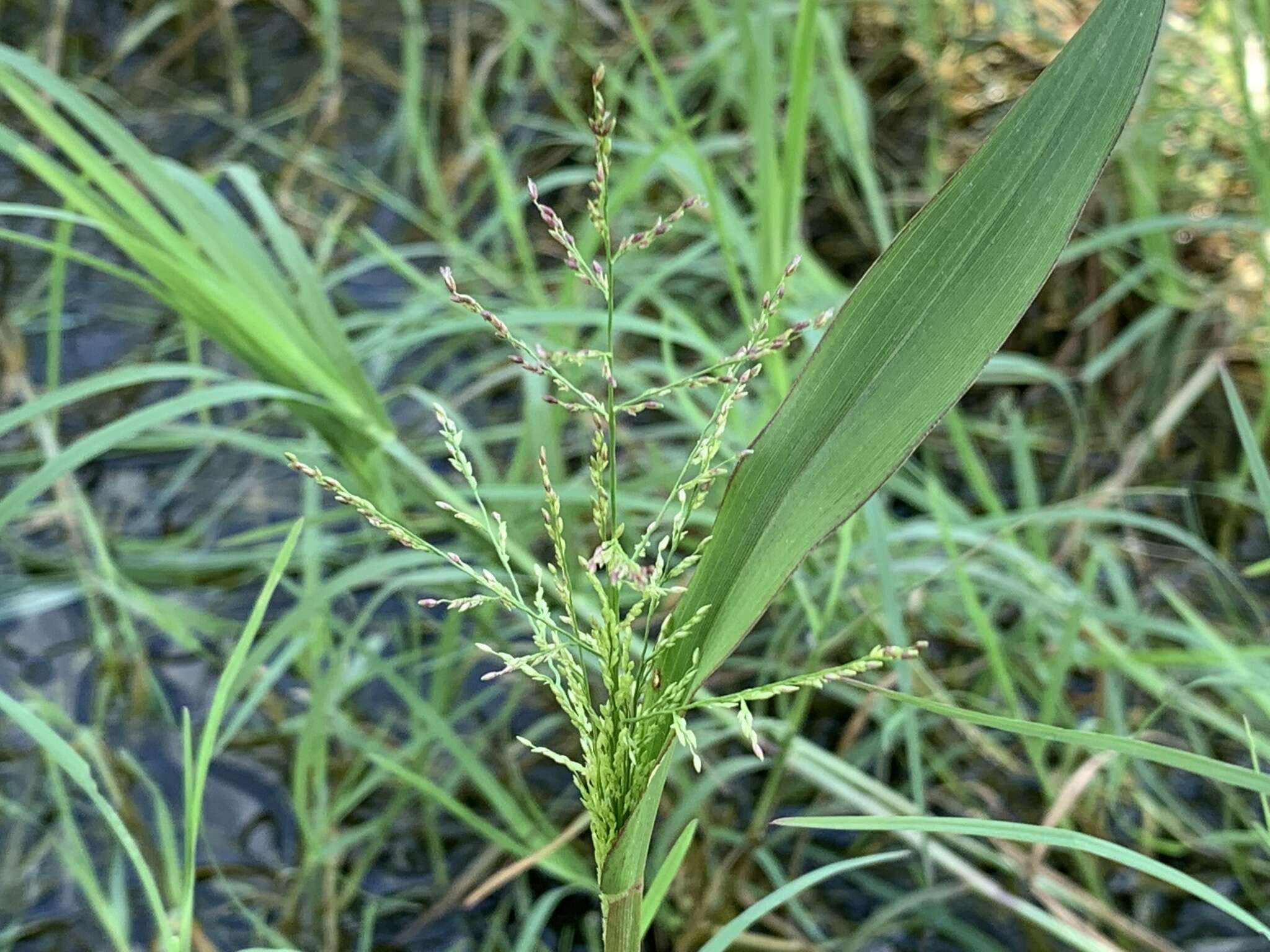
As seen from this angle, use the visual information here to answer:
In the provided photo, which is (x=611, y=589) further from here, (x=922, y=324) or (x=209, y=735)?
(x=209, y=735)

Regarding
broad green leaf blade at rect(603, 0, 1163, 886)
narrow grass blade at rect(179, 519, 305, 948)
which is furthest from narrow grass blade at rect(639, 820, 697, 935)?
narrow grass blade at rect(179, 519, 305, 948)

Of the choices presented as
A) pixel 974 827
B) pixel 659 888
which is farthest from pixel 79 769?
pixel 974 827

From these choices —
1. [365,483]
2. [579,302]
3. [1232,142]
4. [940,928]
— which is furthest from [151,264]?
[1232,142]

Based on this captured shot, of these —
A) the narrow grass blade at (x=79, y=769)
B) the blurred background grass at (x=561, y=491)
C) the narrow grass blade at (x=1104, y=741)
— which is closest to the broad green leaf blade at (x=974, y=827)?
the narrow grass blade at (x=1104, y=741)

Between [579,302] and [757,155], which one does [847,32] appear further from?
[757,155]

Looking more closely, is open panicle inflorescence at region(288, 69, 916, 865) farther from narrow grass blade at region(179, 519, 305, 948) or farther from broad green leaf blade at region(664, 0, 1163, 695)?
narrow grass blade at region(179, 519, 305, 948)

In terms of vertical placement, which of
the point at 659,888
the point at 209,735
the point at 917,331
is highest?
the point at 917,331
